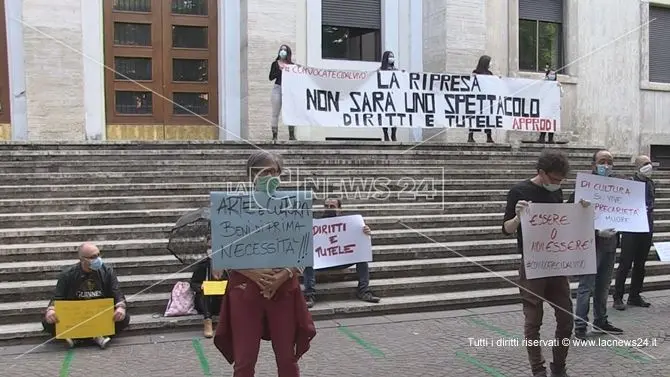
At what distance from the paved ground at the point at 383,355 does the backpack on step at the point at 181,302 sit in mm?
309

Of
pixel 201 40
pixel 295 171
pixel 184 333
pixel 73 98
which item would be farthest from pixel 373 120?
pixel 184 333

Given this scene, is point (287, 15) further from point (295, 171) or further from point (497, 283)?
point (497, 283)

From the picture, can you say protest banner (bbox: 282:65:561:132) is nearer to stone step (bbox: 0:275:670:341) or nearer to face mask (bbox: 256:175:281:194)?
stone step (bbox: 0:275:670:341)

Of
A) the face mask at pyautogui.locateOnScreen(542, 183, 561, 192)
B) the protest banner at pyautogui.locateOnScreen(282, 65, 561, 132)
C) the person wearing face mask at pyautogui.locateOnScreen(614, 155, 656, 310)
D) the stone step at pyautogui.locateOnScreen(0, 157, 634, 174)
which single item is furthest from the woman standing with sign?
the protest banner at pyautogui.locateOnScreen(282, 65, 561, 132)

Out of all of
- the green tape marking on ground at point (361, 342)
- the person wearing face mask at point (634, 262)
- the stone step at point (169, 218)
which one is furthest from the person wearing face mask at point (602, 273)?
the stone step at point (169, 218)

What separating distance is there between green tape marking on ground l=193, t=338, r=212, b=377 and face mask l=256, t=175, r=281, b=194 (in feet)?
6.56

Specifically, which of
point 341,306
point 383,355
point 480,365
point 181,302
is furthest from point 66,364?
point 480,365

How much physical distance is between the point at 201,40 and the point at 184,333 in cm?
1007

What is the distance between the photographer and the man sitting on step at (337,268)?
6.96 metres

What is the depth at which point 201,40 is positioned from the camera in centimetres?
1489

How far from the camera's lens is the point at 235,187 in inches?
372

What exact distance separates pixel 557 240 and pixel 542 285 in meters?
0.37

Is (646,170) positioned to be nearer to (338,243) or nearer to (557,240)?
(557,240)

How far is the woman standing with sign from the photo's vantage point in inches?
145
